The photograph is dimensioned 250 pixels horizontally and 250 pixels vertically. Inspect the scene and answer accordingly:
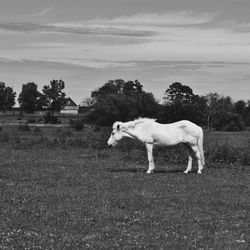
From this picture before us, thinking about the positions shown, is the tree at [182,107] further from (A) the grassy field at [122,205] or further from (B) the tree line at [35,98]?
(A) the grassy field at [122,205]

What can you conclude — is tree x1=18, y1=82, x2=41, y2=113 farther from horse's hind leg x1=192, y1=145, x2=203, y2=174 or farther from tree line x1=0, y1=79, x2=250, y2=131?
horse's hind leg x1=192, y1=145, x2=203, y2=174

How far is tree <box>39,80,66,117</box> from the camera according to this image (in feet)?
490

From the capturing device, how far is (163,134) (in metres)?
21.5

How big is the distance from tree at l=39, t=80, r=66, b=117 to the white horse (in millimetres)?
127512

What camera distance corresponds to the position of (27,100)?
154 metres

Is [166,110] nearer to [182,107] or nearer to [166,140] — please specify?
[182,107]

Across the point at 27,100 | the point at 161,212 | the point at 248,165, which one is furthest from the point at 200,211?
the point at 27,100

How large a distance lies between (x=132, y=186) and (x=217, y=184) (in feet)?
9.71

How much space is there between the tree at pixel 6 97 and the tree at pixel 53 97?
28.9ft

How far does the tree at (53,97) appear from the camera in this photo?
490 feet

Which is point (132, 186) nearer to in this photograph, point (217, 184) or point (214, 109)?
point (217, 184)

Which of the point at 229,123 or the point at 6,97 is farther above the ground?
the point at 6,97

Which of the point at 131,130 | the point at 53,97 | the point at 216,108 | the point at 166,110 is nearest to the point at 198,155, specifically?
the point at 131,130

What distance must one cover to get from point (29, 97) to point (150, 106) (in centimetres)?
7016
